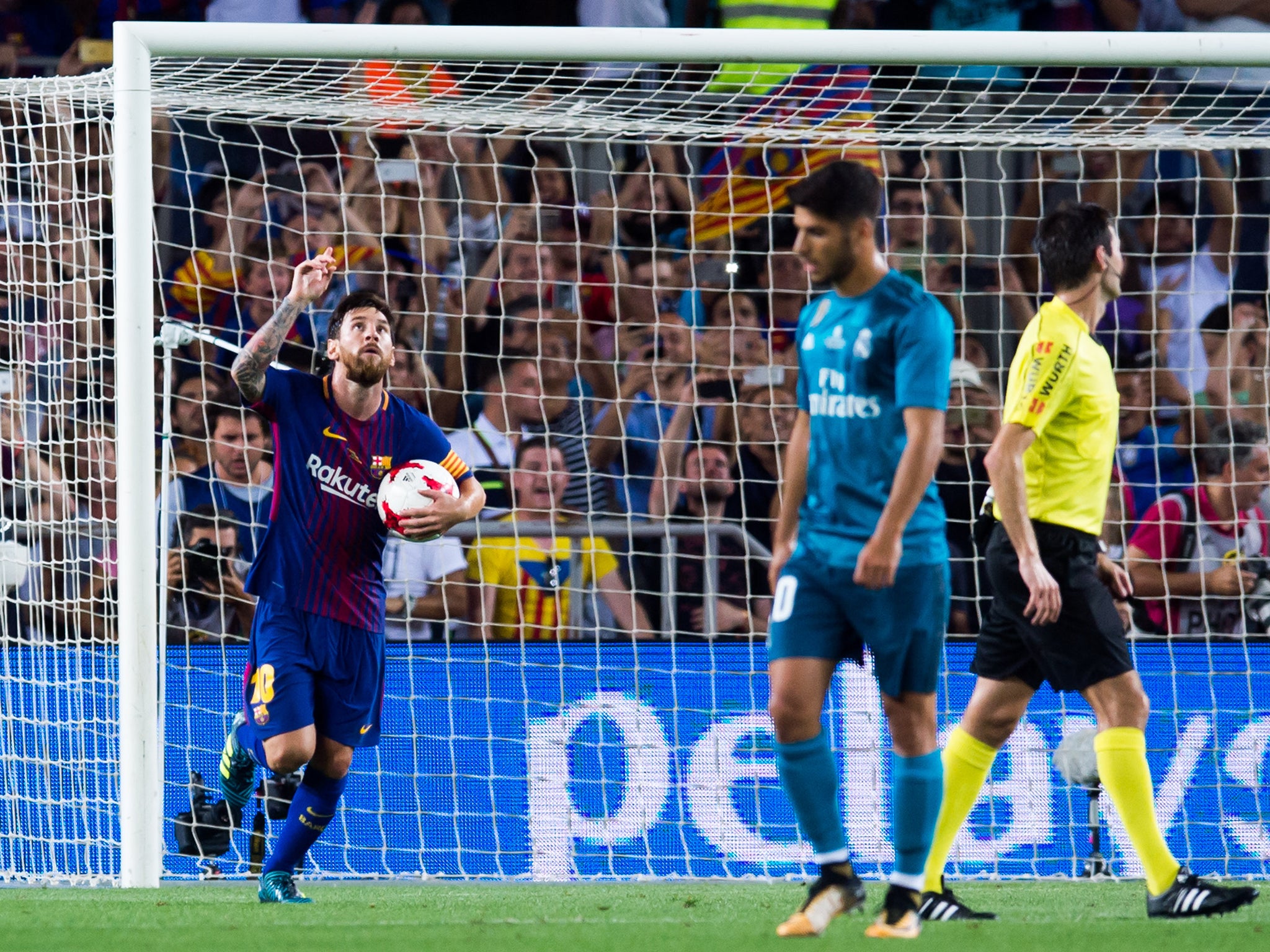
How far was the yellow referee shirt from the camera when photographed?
468 cm

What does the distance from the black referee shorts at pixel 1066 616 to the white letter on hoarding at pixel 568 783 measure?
7.80ft

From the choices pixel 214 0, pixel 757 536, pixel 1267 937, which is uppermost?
pixel 214 0

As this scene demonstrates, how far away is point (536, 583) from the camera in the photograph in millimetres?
7562

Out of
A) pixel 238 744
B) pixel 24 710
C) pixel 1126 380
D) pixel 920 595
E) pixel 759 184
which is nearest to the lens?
pixel 920 595

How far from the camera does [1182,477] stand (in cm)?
856

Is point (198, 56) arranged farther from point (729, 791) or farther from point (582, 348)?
point (729, 791)

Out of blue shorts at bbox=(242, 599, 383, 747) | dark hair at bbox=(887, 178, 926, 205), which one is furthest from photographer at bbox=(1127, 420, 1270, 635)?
blue shorts at bbox=(242, 599, 383, 747)

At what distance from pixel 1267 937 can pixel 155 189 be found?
7.16m

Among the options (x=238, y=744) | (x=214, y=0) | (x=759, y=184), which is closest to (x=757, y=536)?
(x=759, y=184)

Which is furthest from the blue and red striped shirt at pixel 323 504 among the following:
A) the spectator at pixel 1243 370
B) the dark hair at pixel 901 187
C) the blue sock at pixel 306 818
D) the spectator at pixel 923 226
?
the spectator at pixel 1243 370

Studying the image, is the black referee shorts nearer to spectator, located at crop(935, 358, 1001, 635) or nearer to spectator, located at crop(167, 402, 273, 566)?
spectator, located at crop(935, 358, 1001, 635)

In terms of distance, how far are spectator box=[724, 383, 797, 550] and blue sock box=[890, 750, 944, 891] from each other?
4.12m

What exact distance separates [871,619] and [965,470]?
453 cm

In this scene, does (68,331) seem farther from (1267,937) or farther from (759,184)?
(1267,937)
